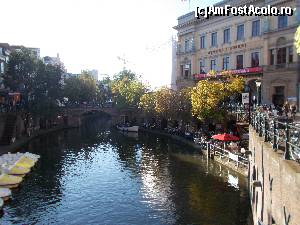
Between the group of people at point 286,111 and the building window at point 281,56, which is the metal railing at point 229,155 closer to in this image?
the group of people at point 286,111

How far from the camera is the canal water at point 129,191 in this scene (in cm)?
2558

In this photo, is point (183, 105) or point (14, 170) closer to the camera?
point (14, 170)

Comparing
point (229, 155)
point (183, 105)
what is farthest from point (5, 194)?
point (183, 105)

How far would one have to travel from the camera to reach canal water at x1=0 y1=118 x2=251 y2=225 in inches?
1007

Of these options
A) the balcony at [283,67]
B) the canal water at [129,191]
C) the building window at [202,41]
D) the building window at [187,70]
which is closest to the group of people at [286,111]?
the canal water at [129,191]

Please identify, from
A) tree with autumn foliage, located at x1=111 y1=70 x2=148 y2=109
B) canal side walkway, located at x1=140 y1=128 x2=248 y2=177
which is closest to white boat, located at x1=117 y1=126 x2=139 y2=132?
tree with autumn foliage, located at x1=111 y1=70 x2=148 y2=109

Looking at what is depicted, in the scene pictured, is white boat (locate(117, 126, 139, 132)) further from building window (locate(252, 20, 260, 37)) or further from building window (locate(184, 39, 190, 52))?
building window (locate(252, 20, 260, 37))

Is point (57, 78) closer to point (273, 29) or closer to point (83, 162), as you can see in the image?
point (83, 162)

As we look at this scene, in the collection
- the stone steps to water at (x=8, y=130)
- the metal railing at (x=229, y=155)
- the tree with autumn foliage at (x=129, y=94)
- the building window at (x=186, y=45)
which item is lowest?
the metal railing at (x=229, y=155)

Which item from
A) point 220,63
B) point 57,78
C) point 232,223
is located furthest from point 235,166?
point 57,78

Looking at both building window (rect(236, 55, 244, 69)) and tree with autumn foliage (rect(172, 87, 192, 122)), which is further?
building window (rect(236, 55, 244, 69))

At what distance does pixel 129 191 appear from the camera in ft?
104

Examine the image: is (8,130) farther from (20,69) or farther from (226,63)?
(226,63)

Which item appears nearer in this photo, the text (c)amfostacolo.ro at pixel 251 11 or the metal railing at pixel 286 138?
the metal railing at pixel 286 138
